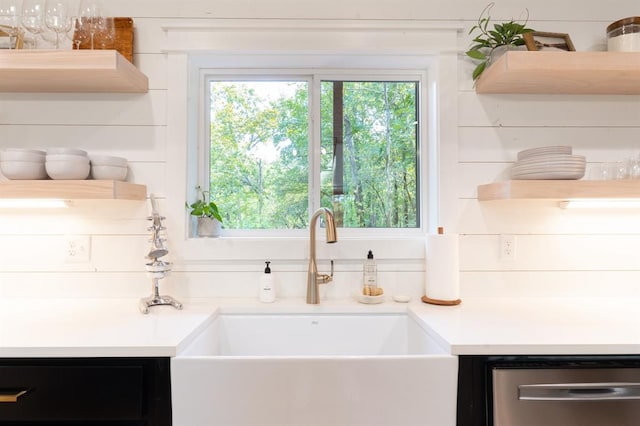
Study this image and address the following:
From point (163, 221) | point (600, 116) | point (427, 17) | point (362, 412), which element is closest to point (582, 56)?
point (600, 116)

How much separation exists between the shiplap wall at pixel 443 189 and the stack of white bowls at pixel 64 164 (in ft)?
0.84

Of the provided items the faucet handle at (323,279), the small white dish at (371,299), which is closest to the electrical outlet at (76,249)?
the faucet handle at (323,279)

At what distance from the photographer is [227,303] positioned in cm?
140

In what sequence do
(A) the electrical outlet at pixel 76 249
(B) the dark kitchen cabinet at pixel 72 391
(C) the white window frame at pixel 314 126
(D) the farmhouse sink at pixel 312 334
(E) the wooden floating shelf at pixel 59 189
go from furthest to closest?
1. (C) the white window frame at pixel 314 126
2. (A) the electrical outlet at pixel 76 249
3. (D) the farmhouse sink at pixel 312 334
4. (E) the wooden floating shelf at pixel 59 189
5. (B) the dark kitchen cabinet at pixel 72 391

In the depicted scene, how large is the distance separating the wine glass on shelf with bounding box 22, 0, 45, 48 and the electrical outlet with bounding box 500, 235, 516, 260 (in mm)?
2003

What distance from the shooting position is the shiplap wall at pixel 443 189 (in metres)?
1.45

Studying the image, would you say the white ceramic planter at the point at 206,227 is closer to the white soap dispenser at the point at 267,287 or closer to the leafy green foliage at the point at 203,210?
the leafy green foliage at the point at 203,210

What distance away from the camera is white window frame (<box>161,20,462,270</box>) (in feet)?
4.82

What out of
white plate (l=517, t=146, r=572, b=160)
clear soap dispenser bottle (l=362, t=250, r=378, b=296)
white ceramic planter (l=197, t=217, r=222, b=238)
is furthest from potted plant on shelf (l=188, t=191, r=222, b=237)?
white plate (l=517, t=146, r=572, b=160)

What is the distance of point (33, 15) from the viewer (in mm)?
1280

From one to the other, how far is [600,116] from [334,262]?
131 cm

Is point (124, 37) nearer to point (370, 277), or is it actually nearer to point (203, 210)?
point (203, 210)

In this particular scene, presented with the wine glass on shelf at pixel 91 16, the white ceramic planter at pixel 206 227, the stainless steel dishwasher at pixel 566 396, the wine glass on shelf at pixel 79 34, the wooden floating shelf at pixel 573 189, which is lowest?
the stainless steel dishwasher at pixel 566 396

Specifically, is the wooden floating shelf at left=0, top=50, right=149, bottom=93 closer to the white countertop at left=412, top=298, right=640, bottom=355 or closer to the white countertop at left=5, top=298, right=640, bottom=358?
the white countertop at left=5, top=298, right=640, bottom=358
